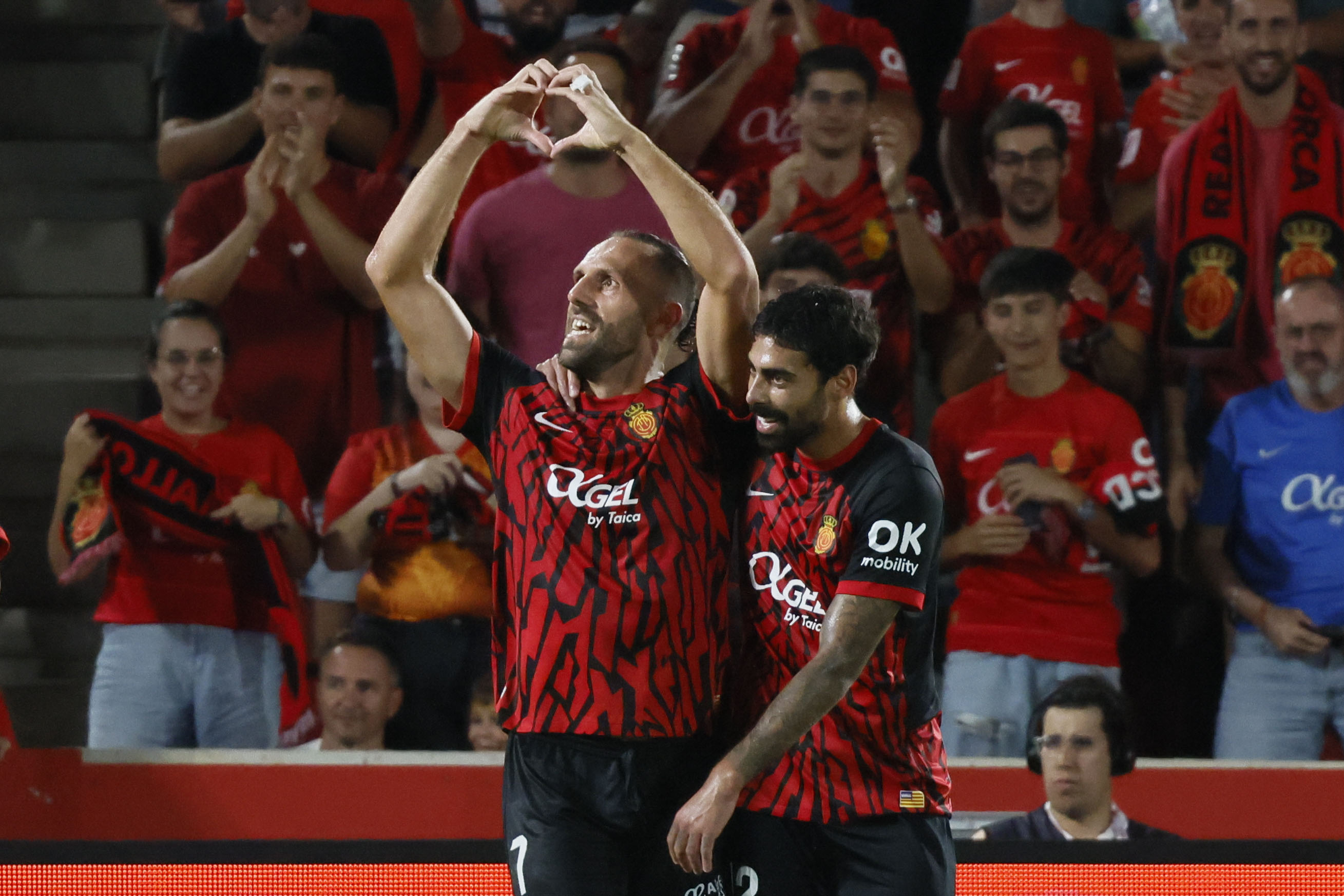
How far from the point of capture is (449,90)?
504 cm

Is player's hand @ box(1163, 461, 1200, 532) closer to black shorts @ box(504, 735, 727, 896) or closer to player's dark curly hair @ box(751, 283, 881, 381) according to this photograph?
player's dark curly hair @ box(751, 283, 881, 381)

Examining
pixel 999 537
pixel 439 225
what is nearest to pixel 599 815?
pixel 439 225

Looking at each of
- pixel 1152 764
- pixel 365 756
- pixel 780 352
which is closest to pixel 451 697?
pixel 365 756

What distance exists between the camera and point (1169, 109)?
5.06 m

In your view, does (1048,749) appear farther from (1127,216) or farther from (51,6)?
(51,6)

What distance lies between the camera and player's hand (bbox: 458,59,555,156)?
2561 mm

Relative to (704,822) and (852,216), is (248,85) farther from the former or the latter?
(704,822)

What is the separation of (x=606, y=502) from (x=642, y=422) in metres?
0.15

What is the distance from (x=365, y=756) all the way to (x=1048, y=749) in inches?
69.9

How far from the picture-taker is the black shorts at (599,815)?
2.43 m

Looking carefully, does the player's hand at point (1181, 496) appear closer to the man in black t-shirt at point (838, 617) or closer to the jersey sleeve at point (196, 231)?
the man in black t-shirt at point (838, 617)

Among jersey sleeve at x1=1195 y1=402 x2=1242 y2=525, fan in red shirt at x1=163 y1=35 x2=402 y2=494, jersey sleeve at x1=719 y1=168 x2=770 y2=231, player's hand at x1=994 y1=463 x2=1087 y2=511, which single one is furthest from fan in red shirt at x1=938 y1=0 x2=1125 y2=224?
fan in red shirt at x1=163 y1=35 x2=402 y2=494

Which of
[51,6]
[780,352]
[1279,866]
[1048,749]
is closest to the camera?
[780,352]

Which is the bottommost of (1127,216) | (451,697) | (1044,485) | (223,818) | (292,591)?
(223,818)
